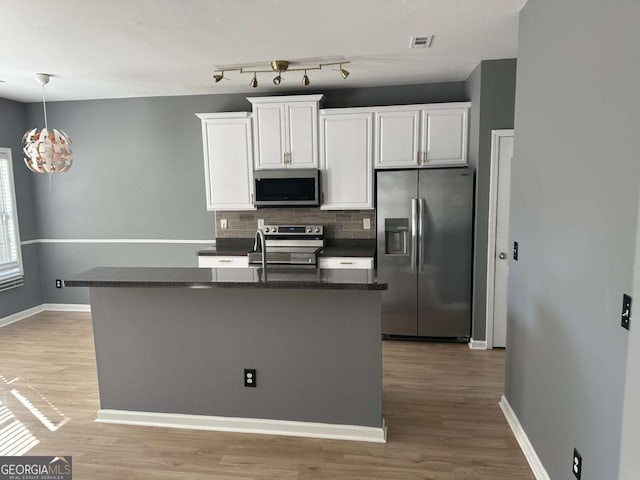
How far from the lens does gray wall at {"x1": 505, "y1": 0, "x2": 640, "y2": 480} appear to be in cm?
141

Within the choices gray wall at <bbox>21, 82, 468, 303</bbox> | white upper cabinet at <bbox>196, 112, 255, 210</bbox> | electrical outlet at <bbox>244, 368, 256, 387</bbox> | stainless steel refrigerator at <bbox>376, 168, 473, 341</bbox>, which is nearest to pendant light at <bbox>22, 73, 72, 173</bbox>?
gray wall at <bbox>21, 82, 468, 303</bbox>

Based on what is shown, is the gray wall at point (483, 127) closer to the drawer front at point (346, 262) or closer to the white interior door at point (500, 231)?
the white interior door at point (500, 231)

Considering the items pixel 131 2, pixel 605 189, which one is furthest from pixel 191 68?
pixel 605 189

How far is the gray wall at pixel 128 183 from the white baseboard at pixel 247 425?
246 cm

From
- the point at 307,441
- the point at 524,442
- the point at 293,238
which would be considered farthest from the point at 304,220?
the point at 524,442

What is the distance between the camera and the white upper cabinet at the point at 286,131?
4.20 m

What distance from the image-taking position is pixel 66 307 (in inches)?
207

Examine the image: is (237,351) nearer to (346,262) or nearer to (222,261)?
(346,262)

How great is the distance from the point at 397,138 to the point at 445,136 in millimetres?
462

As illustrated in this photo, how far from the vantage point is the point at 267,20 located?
258cm

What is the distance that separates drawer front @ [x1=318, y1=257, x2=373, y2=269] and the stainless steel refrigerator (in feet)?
0.43

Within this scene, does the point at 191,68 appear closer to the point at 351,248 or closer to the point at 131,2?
the point at 131,2

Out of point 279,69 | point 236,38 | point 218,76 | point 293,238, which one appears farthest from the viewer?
point 293,238

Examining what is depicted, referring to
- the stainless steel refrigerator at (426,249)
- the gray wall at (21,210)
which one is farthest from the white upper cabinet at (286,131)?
the gray wall at (21,210)
